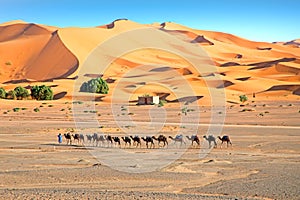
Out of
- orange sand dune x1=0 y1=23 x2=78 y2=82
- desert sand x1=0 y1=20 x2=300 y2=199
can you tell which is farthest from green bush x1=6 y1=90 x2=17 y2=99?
orange sand dune x1=0 y1=23 x2=78 y2=82

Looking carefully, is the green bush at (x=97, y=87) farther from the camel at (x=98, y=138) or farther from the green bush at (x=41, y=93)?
the camel at (x=98, y=138)

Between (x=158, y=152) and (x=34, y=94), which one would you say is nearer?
(x=158, y=152)

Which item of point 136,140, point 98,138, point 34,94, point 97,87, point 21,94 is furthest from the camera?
point 97,87

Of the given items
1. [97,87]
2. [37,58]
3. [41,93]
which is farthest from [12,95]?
[37,58]

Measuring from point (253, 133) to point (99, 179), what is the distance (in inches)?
755

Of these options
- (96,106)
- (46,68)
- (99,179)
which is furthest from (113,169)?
(46,68)

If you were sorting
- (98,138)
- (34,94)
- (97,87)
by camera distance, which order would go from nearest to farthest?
(98,138), (34,94), (97,87)

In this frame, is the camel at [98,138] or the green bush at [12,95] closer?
the camel at [98,138]

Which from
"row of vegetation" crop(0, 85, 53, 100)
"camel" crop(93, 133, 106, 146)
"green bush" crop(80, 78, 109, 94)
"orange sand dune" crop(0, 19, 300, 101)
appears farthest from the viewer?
"orange sand dune" crop(0, 19, 300, 101)

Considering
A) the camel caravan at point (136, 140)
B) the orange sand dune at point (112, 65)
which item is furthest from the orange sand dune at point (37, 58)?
the camel caravan at point (136, 140)

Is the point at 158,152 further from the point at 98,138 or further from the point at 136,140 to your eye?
the point at 98,138

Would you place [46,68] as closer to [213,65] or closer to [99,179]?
[213,65]

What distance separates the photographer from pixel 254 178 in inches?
623

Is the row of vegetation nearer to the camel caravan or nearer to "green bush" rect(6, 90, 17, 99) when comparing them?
"green bush" rect(6, 90, 17, 99)
